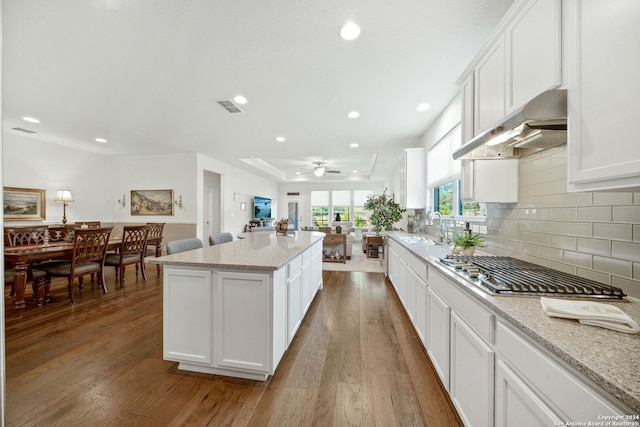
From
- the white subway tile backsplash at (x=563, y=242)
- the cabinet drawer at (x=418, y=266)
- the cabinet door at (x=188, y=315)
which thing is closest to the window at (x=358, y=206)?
the cabinet drawer at (x=418, y=266)

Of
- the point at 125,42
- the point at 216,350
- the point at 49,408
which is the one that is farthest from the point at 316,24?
the point at 49,408

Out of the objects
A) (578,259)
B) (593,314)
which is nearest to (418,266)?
(578,259)

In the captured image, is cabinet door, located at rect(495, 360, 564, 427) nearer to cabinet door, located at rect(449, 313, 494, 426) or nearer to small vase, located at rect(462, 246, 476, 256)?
cabinet door, located at rect(449, 313, 494, 426)

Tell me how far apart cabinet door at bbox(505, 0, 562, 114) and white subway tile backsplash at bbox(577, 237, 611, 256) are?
0.82 metres

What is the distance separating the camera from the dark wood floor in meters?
1.47

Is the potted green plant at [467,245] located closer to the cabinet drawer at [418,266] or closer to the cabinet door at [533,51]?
the cabinet drawer at [418,266]

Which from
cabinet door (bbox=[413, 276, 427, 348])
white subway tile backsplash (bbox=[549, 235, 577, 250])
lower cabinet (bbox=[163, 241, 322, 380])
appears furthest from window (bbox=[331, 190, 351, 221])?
white subway tile backsplash (bbox=[549, 235, 577, 250])

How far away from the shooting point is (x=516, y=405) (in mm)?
904

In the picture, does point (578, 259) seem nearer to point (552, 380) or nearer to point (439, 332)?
point (439, 332)

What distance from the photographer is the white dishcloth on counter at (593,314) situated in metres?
0.80

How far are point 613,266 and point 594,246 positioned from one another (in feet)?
0.42

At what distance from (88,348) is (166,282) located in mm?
1177

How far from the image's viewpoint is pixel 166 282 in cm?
183

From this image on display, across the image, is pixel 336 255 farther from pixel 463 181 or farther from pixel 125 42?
pixel 125 42
